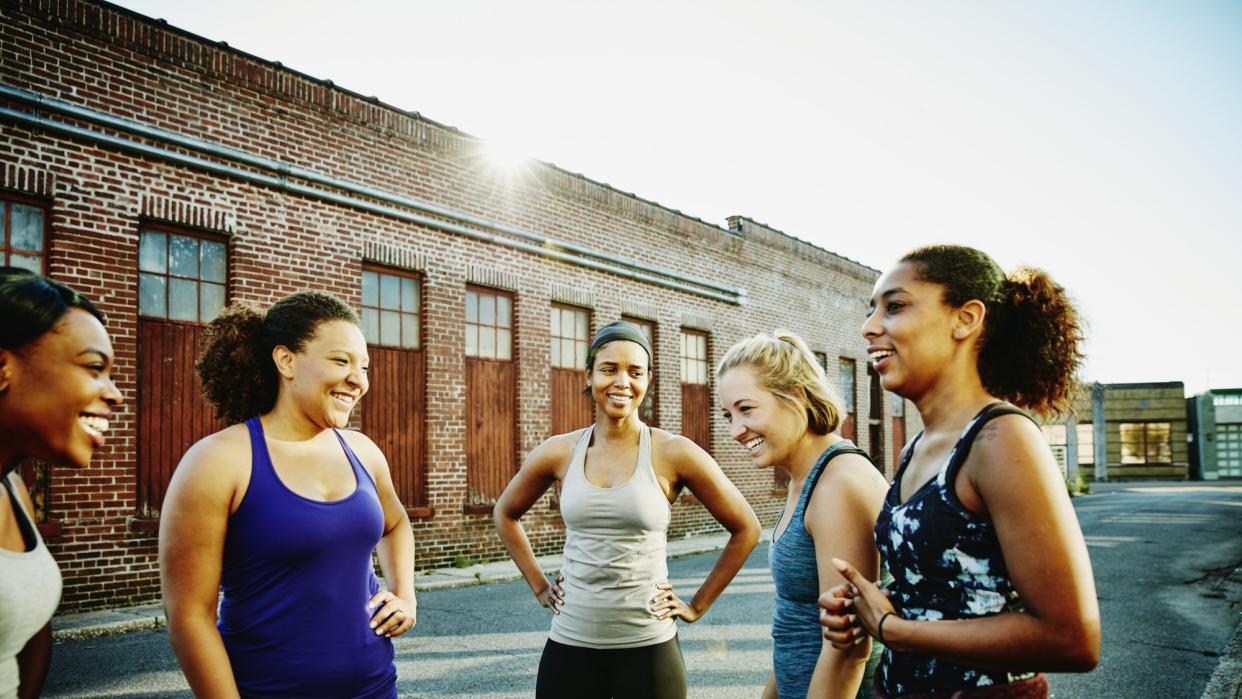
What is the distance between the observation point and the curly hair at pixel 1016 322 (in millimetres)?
1882

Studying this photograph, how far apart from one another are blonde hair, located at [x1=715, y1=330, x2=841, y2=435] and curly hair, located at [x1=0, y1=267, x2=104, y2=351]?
1.85 m

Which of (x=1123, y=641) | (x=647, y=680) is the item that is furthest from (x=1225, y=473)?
(x=647, y=680)

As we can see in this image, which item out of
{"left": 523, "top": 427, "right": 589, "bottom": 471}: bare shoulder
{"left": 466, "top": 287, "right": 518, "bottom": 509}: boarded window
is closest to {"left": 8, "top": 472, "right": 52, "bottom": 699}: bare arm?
{"left": 523, "top": 427, "right": 589, "bottom": 471}: bare shoulder

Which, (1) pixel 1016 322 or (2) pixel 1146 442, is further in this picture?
A: (2) pixel 1146 442

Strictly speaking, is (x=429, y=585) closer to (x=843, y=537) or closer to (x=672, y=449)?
(x=672, y=449)

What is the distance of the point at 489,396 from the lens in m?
11.5

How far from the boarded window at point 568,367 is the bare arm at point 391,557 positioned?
9.53 meters

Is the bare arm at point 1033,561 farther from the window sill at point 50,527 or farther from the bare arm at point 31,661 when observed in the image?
the window sill at point 50,527

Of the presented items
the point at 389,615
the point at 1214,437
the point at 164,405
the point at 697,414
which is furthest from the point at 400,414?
the point at 1214,437

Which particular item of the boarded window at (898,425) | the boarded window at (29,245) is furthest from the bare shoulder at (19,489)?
the boarded window at (898,425)

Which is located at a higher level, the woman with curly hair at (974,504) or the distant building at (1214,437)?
the woman with curly hair at (974,504)

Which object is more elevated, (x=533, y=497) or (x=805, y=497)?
(x=805, y=497)

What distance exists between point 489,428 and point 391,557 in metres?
8.83

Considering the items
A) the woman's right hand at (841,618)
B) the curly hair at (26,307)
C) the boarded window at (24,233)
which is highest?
the boarded window at (24,233)
